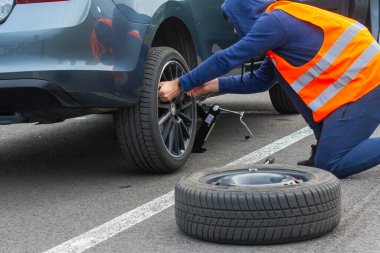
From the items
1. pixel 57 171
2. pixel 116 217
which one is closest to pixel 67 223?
pixel 116 217

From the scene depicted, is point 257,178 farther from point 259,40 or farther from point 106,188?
point 106,188

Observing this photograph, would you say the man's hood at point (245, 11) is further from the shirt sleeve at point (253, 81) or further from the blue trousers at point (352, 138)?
the blue trousers at point (352, 138)

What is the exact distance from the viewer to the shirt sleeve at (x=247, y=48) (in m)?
4.25

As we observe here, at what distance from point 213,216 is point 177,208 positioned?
0.24 m

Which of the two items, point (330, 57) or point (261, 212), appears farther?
point (330, 57)

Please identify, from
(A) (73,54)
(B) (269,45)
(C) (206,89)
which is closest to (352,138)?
(B) (269,45)

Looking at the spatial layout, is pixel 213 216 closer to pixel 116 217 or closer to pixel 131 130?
pixel 116 217

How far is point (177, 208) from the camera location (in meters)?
3.59

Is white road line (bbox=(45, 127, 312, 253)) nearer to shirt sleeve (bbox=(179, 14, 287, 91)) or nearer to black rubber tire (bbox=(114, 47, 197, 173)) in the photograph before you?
black rubber tire (bbox=(114, 47, 197, 173))

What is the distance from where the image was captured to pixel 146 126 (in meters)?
4.56

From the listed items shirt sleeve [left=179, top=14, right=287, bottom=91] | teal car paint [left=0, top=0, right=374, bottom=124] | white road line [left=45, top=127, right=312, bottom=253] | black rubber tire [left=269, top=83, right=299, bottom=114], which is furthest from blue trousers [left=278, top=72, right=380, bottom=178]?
black rubber tire [left=269, top=83, right=299, bottom=114]

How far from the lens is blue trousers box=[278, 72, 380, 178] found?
4.37 metres

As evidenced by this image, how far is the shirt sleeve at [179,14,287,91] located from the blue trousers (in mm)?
513

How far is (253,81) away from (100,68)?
1.01 metres
